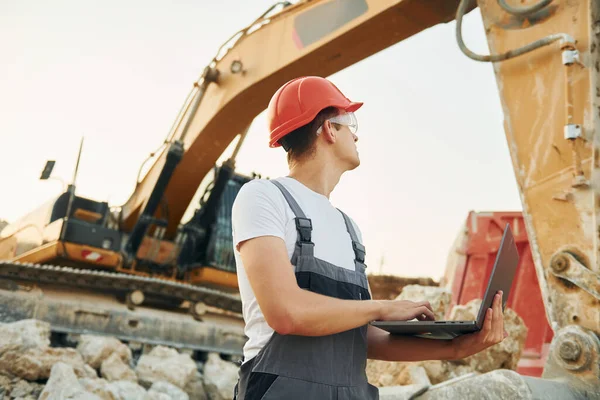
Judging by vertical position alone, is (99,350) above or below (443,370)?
below

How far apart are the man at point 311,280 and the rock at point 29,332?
4005 mm

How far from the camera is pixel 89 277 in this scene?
6.79m

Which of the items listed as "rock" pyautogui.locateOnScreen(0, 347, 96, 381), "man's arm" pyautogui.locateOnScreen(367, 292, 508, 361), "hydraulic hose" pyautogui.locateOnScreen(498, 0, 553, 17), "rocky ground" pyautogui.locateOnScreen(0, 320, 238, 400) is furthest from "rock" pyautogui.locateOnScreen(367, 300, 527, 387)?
"man's arm" pyautogui.locateOnScreen(367, 292, 508, 361)

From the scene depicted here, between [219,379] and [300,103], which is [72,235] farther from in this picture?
[300,103]

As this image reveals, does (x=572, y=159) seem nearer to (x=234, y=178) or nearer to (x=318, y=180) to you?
(x=318, y=180)

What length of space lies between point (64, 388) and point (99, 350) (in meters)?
1.27

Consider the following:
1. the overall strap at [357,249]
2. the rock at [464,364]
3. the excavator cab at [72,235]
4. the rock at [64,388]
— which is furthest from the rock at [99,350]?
the overall strap at [357,249]

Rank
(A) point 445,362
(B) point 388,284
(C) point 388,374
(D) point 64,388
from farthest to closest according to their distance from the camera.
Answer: (B) point 388,284
(A) point 445,362
(C) point 388,374
(D) point 64,388

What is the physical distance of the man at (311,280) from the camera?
1.21m

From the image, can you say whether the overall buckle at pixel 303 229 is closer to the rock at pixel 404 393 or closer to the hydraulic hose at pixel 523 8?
the rock at pixel 404 393

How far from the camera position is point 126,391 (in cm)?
469

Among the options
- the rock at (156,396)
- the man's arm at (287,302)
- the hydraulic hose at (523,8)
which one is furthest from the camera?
the rock at (156,396)

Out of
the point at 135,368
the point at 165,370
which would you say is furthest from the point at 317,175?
the point at 135,368

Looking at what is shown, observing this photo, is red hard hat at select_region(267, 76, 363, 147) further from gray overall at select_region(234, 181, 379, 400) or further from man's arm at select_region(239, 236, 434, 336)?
man's arm at select_region(239, 236, 434, 336)
